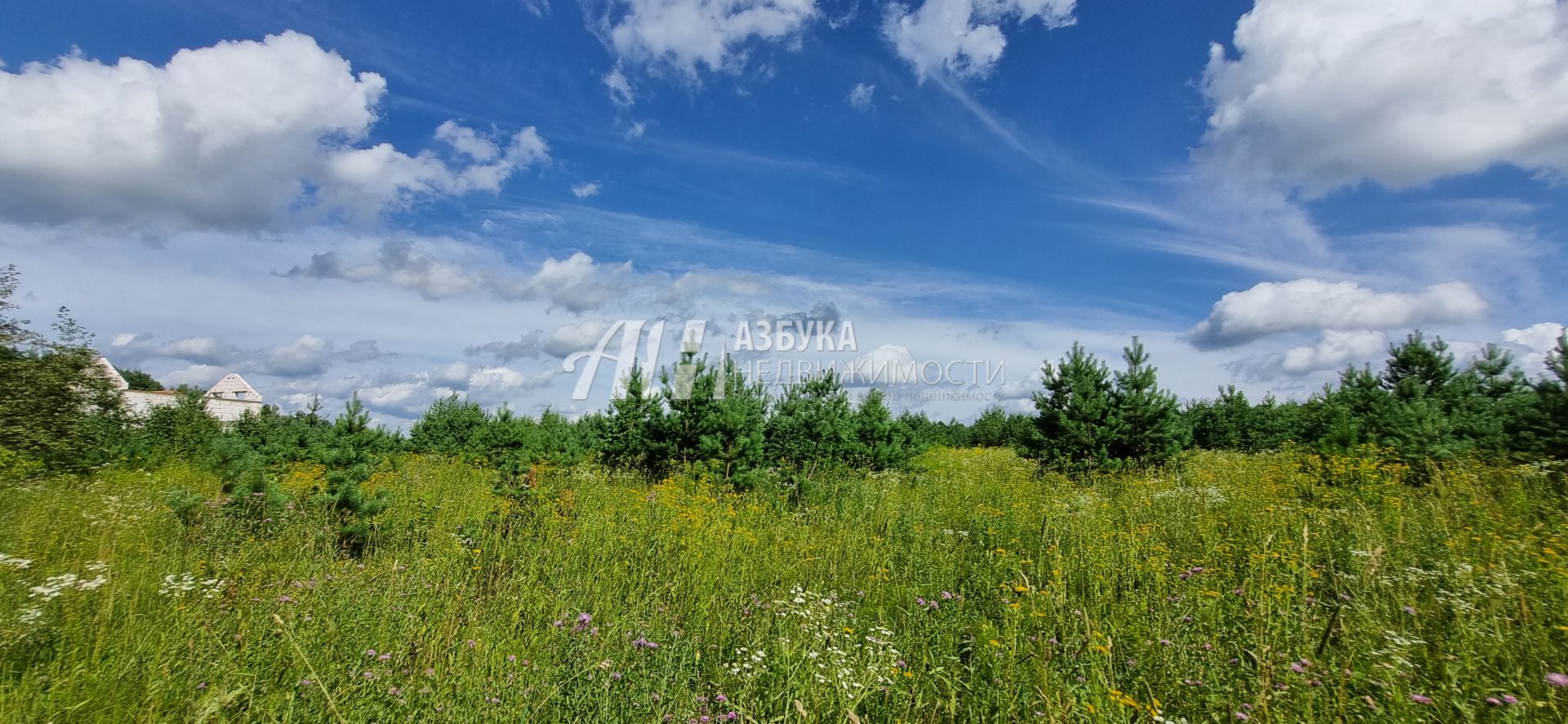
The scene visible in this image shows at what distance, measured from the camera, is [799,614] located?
156 inches

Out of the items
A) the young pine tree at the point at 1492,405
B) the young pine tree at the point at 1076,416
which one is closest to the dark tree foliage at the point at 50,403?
the young pine tree at the point at 1076,416

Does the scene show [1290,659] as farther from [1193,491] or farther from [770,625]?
[1193,491]

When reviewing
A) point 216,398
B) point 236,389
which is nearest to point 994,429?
point 216,398

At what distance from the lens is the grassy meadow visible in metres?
2.76

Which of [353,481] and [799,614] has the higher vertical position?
[353,481]

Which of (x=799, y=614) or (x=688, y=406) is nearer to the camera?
(x=799, y=614)

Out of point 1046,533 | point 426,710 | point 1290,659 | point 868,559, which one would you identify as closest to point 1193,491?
point 1046,533

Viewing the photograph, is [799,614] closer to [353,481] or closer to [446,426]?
[353,481]

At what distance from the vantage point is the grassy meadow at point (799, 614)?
276 cm

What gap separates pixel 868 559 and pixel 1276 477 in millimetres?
7124

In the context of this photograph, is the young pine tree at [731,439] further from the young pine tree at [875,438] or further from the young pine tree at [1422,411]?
the young pine tree at [1422,411]

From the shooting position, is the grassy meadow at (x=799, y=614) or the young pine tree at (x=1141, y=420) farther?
the young pine tree at (x=1141, y=420)

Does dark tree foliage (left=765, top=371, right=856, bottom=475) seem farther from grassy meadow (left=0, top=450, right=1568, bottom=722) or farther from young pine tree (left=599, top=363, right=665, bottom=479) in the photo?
grassy meadow (left=0, top=450, right=1568, bottom=722)

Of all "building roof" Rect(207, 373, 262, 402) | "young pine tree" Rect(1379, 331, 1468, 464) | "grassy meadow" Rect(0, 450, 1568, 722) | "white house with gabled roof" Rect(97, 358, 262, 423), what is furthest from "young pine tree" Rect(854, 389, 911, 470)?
"building roof" Rect(207, 373, 262, 402)
